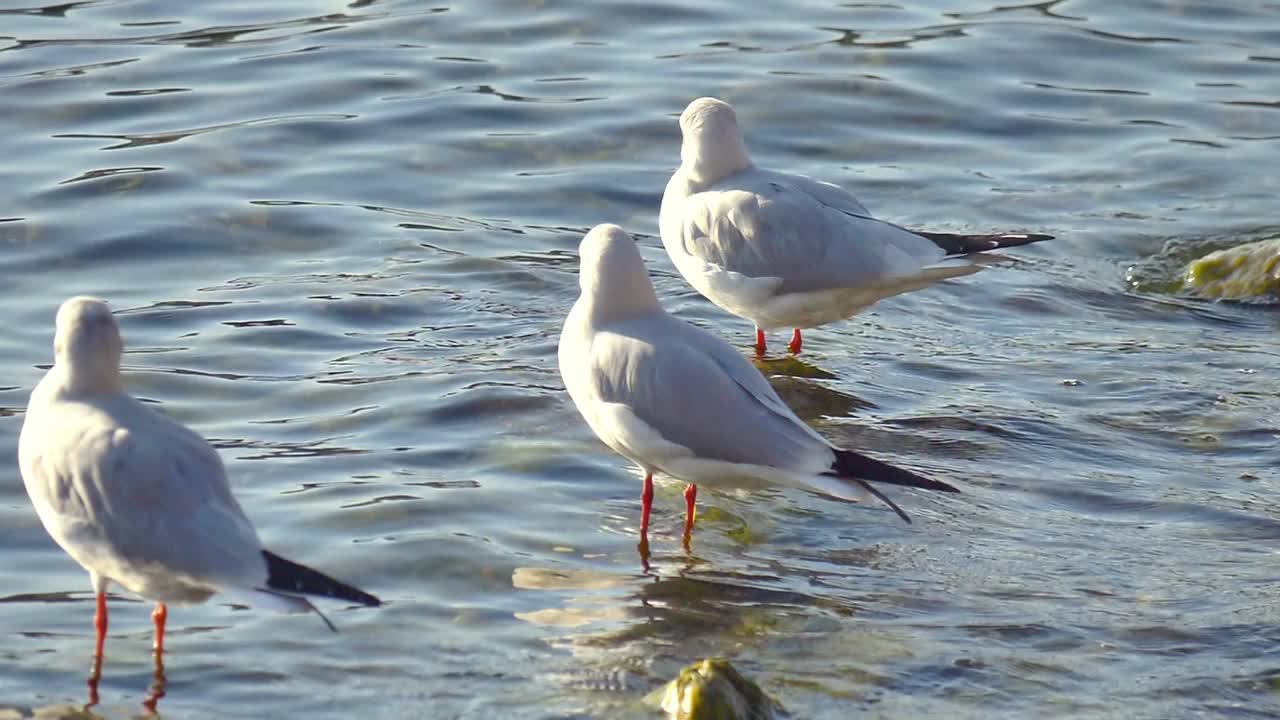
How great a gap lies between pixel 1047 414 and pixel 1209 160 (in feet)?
14.7

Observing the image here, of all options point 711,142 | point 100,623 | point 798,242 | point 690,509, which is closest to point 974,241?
point 798,242

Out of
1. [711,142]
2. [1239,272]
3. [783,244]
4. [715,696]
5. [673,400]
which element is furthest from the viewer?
[1239,272]

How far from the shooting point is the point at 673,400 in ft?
21.1

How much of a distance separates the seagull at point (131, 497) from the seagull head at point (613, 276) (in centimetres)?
159

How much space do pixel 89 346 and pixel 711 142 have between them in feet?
12.4

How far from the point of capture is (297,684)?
18.4 feet

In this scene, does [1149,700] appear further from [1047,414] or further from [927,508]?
[1047,414]

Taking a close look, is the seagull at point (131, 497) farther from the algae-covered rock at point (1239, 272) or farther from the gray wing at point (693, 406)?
the algae-covered rock at point (1239, 272)

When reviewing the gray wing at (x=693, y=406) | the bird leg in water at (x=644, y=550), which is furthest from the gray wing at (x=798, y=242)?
the bird leg in water at (x=644, y=550)

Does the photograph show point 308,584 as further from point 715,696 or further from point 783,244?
point 783,244

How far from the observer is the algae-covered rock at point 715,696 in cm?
504

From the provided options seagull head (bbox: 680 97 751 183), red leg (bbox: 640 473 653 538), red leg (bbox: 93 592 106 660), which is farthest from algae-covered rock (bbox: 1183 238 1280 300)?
red leg (bbox: 93 592 106 660)

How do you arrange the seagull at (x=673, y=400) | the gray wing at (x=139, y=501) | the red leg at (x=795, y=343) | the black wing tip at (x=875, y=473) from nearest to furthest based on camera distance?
the gray wing at (x=139, y=501) < the black wing tip at (x=875, y=473) < the seagull at (x=673, y=400) < the red leg at (x=795, y=343)

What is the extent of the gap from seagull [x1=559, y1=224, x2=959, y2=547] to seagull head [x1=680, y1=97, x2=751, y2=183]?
6.73 feet
